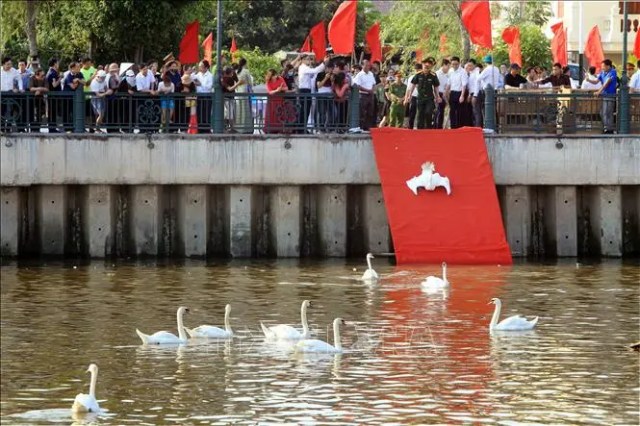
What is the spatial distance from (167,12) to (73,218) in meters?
17.1

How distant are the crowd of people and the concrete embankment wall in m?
0.73

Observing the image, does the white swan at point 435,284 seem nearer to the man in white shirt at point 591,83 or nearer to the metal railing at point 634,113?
the metal railing at point 634,113

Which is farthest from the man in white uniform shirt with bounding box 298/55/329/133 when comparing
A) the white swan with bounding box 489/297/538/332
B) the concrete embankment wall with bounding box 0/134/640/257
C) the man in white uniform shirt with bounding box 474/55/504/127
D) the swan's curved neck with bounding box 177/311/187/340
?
the swan's curved neck with bounding box 177/311/187/340

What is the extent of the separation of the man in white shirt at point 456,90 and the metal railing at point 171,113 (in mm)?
2005

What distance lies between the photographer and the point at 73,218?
36375 millimetres

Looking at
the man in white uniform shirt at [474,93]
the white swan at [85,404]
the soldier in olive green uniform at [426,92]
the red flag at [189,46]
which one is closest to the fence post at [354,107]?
the soldier in olive green uniform at [426,92]

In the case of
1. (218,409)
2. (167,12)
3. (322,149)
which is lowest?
(218,409)

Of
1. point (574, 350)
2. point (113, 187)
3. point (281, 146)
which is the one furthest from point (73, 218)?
point (574, 350)

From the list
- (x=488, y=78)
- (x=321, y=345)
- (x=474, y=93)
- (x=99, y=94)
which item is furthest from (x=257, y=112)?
(x=321, y=345)

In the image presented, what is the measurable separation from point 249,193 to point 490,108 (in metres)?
4.93

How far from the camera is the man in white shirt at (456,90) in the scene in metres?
37.3

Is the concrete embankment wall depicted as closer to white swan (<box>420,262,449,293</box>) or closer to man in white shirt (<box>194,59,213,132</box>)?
man in white shirt (<box>194,59,213,132</box>)

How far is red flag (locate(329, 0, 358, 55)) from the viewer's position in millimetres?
39781

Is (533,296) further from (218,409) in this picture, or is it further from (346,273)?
(218,409)
